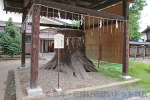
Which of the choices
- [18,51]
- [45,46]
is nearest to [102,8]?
[18,51]

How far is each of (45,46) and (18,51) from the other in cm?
1006

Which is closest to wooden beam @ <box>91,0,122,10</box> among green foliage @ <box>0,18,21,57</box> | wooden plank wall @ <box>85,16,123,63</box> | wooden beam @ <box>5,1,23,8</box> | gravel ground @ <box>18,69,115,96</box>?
wooden plank wall @ <box>85,16,123,63</box>

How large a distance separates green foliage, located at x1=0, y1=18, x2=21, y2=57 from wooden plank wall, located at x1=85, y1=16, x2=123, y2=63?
822cm

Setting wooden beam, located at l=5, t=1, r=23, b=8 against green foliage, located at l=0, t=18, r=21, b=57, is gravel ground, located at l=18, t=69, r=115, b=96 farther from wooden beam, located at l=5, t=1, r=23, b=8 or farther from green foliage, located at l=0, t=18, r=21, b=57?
green foliage, located at l=0, t=18, r=21, b=57

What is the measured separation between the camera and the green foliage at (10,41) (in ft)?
43.1

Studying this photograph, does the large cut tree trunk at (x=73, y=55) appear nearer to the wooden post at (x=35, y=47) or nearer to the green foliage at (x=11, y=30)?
the wooden post at (x=35, y=47)

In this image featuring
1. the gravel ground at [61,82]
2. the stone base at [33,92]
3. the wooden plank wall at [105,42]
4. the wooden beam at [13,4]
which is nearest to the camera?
the stone base at [33,92]

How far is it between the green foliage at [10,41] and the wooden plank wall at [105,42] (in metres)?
8.22

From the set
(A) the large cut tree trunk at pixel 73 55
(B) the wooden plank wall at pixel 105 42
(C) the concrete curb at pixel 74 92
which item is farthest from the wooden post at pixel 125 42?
(A) the large cut tree trunk at pixel 73 55

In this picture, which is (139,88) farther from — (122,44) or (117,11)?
(117,11)

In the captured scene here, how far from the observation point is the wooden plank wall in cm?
611

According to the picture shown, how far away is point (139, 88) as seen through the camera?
4.89 metres

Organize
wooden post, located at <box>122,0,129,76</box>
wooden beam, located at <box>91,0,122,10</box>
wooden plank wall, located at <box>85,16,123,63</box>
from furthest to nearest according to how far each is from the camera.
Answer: wooden plank wall, located at <box>85,16,123,63</box> → wooden beam, located at <box>91,0,122,10</box> → wooden post, located at <box>122,0,129,76</box>

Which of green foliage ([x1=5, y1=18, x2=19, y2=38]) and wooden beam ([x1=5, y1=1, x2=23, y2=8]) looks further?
green foliage ([x1=5, y1=18, x2=19, y2=38])
